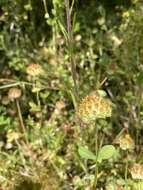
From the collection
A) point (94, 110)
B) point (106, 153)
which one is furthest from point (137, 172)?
point (94, 110)

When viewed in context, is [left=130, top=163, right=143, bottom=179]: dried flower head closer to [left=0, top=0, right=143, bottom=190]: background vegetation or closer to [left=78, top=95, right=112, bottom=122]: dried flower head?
[left=0, top=0, right=143, bottom=190]: background vegetation

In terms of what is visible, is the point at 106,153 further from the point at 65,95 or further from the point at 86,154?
the point at 65,95

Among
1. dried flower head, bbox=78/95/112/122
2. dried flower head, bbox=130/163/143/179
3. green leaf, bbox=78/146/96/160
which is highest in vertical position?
dried flower head, bbox=78/95/112/122

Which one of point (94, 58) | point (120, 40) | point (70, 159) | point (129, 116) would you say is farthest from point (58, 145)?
point (120, 40)

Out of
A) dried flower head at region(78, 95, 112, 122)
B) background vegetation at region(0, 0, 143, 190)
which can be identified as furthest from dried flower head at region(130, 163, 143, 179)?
dried flower head at region(78, 95, 112, 122)

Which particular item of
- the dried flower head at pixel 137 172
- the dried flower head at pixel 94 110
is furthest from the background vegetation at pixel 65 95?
the dried flower head at pixel 94 110

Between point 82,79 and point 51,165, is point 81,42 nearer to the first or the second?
point 82,79

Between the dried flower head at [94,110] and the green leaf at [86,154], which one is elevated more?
the dried flower head at [94,110]

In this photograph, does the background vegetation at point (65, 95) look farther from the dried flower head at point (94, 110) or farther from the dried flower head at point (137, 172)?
the dried flower head at point (94, 110)
